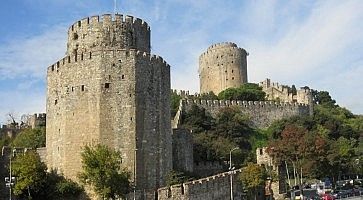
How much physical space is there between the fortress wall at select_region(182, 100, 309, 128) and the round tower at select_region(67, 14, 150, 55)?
24.5 metres

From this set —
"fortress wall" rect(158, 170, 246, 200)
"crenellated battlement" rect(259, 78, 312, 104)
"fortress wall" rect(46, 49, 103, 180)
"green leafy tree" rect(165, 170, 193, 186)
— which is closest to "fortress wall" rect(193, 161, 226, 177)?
"green leafy tree" rect(165, 170, 193, 186)

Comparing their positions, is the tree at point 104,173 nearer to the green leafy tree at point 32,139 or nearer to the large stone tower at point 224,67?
the green leafy tree at point 32,139

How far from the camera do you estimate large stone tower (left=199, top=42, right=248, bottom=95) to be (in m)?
79.0

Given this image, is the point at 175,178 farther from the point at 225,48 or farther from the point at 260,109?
the point at 225,48

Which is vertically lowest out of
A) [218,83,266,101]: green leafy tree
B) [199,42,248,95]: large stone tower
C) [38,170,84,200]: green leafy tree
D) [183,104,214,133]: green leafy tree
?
[38,170,84,200]: green leafy tree

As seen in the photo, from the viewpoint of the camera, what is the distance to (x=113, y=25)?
37000 mm

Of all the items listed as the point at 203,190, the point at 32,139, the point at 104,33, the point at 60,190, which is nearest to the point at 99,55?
the point at 104,33

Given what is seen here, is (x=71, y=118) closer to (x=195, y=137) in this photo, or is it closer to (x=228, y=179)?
(x=228, y=179)

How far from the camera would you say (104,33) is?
121 feet

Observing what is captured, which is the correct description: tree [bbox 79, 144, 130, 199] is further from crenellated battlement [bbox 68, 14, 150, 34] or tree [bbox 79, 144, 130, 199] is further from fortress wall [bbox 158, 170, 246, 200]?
crenellated battlement [bbox 68, 14, 150, 34]

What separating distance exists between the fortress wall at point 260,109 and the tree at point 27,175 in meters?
29.7

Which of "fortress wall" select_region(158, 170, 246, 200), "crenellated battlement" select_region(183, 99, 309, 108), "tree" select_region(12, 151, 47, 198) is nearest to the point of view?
"fortress wall" select_region(158, 170, 246, 200)

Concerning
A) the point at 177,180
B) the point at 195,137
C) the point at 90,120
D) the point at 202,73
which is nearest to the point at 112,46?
the point at 90,120

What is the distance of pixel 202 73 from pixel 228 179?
47015 millimetres
